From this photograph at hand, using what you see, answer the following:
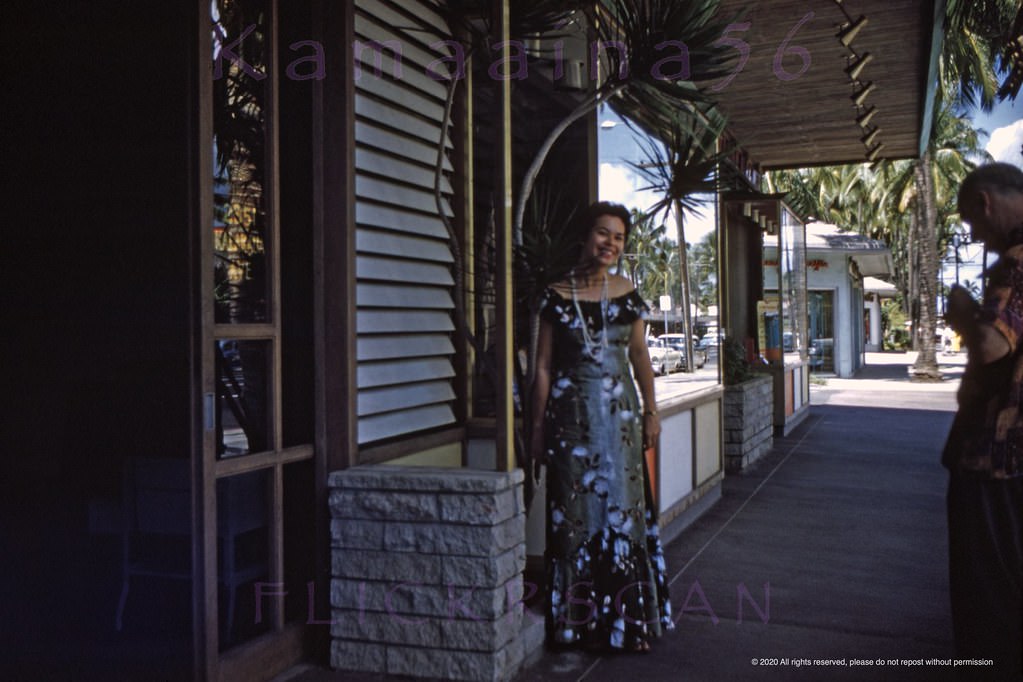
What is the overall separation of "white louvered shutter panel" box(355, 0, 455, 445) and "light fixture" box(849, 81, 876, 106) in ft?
16.3

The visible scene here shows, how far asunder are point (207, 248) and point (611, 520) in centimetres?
189

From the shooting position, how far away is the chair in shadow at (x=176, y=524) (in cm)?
345

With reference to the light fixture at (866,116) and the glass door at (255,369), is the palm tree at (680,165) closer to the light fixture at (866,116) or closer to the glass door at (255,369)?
the glass door at (255,369)

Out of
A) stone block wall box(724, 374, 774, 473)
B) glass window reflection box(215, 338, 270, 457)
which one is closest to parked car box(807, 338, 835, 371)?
stone block wall box(724, 374, 774, 473)

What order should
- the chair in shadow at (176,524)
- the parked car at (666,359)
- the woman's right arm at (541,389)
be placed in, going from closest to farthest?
the chair in shadow at (176,524) < the woman's right arm at (541,389) < the parked car at (666,359)

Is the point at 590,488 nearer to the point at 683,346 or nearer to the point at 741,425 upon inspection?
Result: the point at 683,346

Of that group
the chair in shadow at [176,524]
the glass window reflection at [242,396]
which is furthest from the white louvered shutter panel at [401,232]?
the chair in shadow at [176,524]

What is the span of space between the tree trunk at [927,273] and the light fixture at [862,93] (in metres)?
13.5

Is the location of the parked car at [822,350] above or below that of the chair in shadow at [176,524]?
above

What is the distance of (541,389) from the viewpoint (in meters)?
3.95

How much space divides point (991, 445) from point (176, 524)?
2.89 m

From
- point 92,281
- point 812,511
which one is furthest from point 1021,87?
point 92,281

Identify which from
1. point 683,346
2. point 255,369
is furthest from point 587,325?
point 683,346

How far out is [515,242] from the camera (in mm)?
3979
